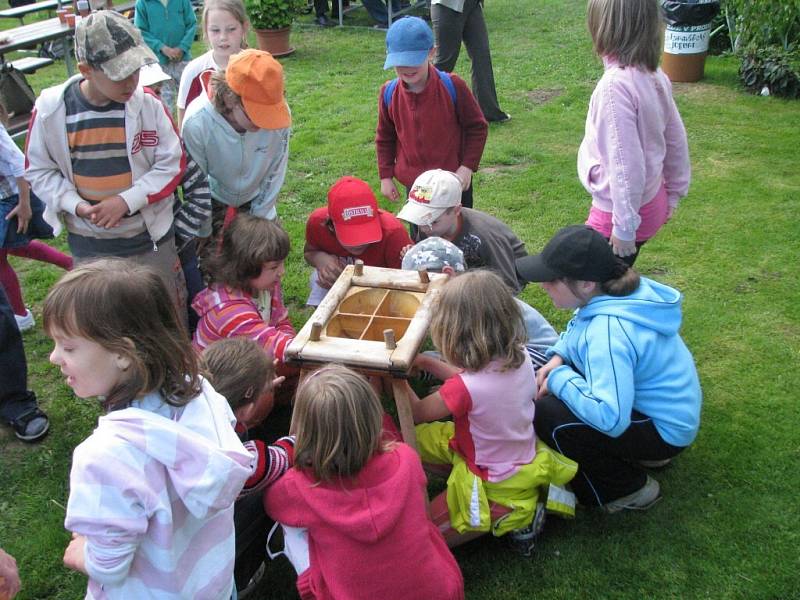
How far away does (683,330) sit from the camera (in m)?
4.12

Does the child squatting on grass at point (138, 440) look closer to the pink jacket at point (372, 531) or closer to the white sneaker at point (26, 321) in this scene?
the pink jacket at point (372, 531)

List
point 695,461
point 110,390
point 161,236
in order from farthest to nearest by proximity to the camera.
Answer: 1. point 161,236
2. point 695,461
3. point 110,390

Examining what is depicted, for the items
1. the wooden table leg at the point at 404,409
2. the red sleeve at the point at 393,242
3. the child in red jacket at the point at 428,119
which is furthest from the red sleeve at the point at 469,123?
the wooden table leg at the point at 404,409

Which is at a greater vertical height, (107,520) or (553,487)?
(107,520)

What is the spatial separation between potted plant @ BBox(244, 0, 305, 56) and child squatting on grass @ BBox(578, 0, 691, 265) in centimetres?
755

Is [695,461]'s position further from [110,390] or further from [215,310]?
[110,390]

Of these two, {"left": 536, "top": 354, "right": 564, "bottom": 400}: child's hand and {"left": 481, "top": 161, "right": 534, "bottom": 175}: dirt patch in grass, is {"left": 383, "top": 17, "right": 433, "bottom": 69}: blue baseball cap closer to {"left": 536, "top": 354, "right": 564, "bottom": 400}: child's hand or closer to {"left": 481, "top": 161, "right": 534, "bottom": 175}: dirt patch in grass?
{"left": 536, "top": 354, "right": 564, "bottom": 400}: child's hand

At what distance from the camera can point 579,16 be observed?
449 inches

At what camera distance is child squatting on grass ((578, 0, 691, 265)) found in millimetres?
3053

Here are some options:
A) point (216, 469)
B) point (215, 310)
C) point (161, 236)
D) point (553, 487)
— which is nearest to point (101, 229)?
point (161, 236)

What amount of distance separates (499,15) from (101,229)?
32.8ft

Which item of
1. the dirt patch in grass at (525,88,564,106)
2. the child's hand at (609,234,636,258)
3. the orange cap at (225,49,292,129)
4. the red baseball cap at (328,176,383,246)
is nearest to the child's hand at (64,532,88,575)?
the red baseball cap at (328,176,383,246)

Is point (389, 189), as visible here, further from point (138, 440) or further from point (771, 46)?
point (771, 46)

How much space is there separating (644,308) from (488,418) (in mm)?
707
